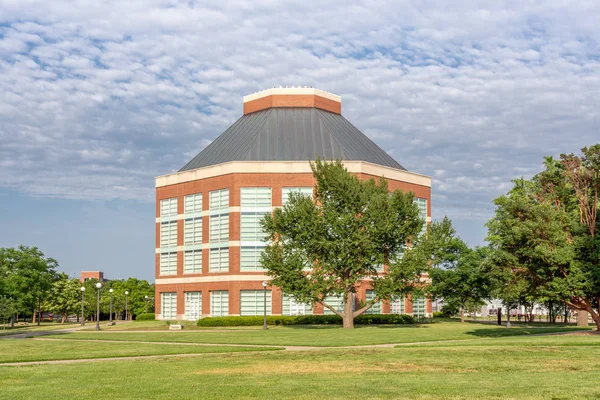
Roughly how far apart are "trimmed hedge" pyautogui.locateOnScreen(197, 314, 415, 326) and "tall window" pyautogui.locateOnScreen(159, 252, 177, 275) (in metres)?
15.1

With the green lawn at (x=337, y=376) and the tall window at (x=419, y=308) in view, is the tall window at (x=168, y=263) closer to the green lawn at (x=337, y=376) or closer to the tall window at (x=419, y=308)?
the tall window at (x=419, y=308)

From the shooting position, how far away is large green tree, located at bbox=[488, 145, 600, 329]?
122ft

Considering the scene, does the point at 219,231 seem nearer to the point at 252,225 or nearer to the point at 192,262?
the point at 252,225

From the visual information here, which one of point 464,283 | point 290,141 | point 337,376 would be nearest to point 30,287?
point 290,141

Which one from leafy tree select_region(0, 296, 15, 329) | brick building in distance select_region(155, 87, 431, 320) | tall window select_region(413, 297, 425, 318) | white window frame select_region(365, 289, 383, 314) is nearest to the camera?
leafy tree select_region(0, 296, 15, 329)

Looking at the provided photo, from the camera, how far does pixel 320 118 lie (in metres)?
86.1

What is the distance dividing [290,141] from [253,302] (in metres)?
18.5

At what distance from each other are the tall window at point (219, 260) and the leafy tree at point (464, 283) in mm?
21976

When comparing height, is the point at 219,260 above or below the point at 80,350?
above

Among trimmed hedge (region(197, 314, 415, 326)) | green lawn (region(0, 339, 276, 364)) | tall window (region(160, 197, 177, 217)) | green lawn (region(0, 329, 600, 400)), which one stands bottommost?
trimmed hedge (region(197, 314, 415, 326))

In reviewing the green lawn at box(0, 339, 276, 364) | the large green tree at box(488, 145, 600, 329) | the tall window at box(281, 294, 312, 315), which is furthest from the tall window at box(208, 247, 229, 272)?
the large green tree at box(488, 145, 600, 329)

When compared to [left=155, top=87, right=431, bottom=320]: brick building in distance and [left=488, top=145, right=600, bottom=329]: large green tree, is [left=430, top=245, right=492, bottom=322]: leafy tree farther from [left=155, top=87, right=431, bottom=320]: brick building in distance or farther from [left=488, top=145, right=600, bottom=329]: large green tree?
[left=488, top=145, right=600, bottom=329]: large green tree

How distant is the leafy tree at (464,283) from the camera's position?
239 feet

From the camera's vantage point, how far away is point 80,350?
35562mm
